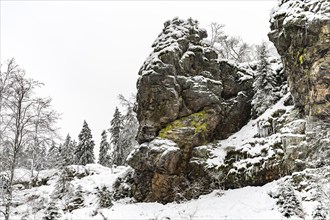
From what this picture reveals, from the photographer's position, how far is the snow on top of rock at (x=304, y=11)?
20.2 metres

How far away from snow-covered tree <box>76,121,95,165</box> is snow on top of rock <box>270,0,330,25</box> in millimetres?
32287

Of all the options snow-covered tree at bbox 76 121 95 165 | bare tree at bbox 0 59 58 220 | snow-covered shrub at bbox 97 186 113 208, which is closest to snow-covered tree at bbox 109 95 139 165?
snow-covered tree at bbox 76 121 95 165

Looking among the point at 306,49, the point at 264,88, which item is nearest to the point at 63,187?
the point at 264,88

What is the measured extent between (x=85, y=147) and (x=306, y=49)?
34.5 meters

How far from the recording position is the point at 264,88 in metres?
26.8

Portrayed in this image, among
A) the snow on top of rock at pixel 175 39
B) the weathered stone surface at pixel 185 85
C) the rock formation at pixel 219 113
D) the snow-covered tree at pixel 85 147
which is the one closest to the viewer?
the rock formation at pixel 219 113

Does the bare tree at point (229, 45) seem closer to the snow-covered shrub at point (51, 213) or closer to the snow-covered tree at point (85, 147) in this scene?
the snow-covered tree at point (85, 147)

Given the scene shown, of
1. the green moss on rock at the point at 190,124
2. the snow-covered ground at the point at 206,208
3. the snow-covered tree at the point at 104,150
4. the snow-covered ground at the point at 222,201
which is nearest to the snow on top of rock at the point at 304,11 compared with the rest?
the snow-covered ground at the point at 222,201

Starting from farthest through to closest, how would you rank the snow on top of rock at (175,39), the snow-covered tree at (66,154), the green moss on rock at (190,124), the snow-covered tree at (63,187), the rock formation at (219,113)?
the snow-covered tree at (66,154) → the snow-covered tree at (63,187) → the snow on top of rock at (175,39) → the green moss on rock at (190,124) → the rock formation at (219,113)

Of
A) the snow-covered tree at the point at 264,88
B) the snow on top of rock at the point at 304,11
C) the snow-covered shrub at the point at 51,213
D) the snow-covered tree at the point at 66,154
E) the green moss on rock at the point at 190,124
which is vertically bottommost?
the snow-covered shrub at the point at 51,213

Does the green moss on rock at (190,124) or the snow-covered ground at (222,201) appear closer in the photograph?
the snow-covered ground at (222,201)

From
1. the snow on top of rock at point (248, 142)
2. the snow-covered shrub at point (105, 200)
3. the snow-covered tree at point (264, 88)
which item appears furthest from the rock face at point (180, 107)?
the snow-covered shrub at point (105, 200)

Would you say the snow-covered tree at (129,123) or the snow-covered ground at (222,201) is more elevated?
the snow-covered tree at (129,123)

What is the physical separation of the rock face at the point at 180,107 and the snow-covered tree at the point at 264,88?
1.76 meters
